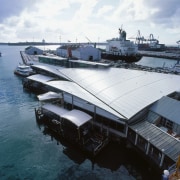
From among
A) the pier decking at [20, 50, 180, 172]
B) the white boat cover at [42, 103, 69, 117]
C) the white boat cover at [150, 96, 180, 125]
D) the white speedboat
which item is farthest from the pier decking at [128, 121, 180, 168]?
the white speedboat

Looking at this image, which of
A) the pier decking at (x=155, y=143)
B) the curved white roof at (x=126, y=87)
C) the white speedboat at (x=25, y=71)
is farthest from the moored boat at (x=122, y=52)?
the pier decking at (x=155, y=143)

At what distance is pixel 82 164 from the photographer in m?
21.5

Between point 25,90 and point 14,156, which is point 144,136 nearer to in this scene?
point 14,156

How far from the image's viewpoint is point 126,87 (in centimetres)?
2953

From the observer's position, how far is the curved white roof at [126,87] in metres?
24.5

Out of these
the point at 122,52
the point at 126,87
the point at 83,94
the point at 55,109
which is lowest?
the point at 55,109

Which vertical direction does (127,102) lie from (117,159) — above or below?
above

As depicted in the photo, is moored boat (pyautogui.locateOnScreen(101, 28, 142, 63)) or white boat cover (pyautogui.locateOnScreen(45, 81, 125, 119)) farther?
moored boat (pyautogui.locateOnScreen(101, 28, 142, 63))

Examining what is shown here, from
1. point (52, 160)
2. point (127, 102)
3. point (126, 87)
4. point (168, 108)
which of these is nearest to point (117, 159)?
point (127, 102)

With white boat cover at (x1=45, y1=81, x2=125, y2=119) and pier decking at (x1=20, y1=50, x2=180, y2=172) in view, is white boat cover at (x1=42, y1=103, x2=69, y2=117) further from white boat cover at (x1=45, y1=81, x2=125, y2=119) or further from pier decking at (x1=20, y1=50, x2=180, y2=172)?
white boat cover at (x1=45, y1=81, x2=125, y2=119)

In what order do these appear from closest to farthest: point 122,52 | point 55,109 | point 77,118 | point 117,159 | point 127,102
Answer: point 117,159
point 77,118
point 127,102
point 55,109
point 122,52

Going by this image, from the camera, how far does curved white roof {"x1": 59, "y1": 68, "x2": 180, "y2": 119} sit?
2452 centimetres

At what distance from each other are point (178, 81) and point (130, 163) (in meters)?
22.5

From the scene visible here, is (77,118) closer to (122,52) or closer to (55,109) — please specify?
(55,109)
